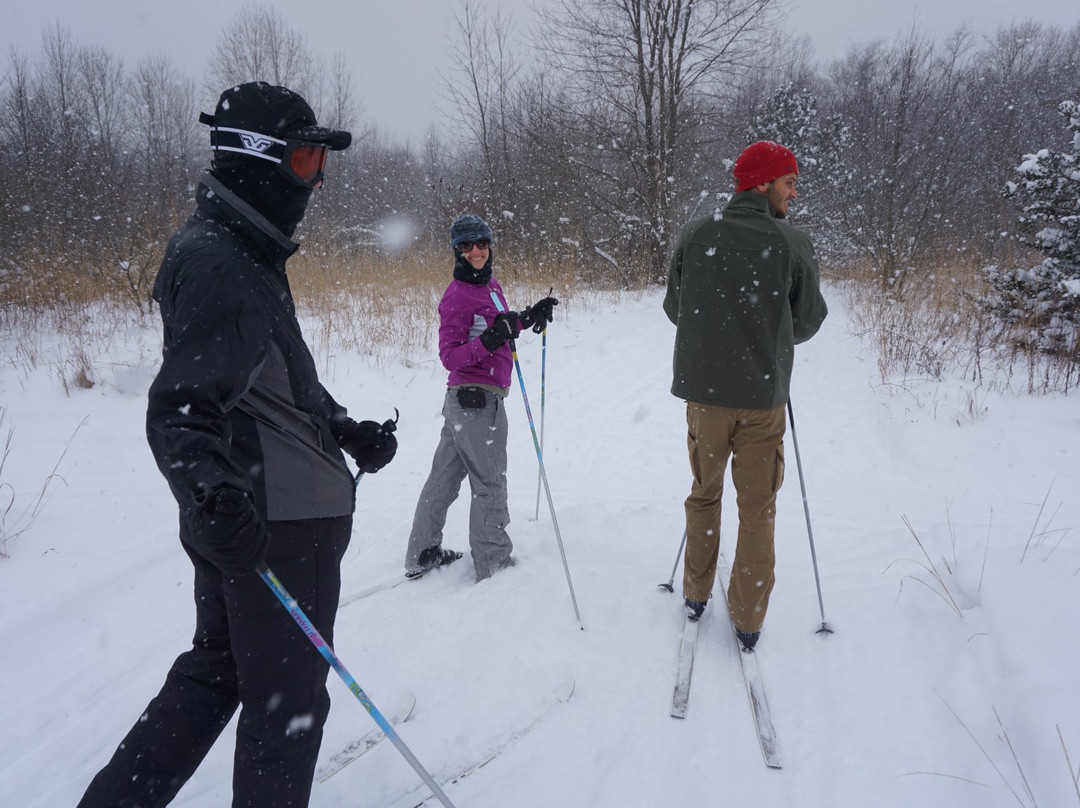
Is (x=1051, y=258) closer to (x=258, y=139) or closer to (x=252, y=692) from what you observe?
(x=258, y=139)

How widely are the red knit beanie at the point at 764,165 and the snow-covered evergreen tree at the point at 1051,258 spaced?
18.3ft

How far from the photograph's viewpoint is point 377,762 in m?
2.10

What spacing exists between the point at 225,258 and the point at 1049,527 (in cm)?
450

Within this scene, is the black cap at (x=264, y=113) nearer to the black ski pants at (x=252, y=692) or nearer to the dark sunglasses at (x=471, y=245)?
the black ski pants at (x=252, y=692)

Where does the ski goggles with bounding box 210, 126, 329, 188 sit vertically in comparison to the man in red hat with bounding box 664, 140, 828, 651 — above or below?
above

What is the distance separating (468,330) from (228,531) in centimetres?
200

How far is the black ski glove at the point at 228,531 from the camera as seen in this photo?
121 centimetres

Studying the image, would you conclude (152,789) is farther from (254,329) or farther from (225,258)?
(225,258)

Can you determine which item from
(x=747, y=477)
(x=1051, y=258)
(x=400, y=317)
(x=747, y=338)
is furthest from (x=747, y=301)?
(x=400, y=317)

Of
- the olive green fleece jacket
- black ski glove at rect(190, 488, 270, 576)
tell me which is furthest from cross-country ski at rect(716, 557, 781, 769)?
black ski glove at rect(190, 488, 270, 576)

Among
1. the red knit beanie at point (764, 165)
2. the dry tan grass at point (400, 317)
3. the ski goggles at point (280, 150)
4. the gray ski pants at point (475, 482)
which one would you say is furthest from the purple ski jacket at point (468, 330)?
the dry tan grass at point (400, 317)

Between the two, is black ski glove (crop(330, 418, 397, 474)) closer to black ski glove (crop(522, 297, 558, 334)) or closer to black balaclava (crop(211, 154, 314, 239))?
black balaclava (crop(211, 154, 314, 239))

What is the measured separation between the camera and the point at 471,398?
3.02 meters

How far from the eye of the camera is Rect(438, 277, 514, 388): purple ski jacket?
305 centimetres
